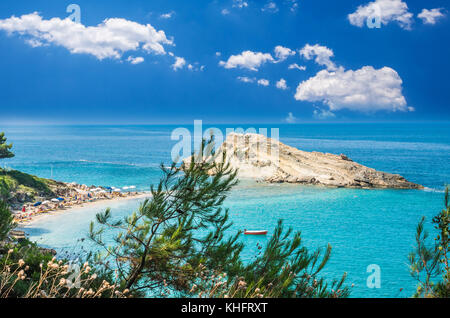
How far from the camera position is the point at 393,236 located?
99.4 ft

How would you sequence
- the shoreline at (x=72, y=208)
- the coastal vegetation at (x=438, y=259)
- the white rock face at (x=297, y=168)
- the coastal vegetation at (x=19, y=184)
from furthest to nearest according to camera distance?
the white rock face at (x=297, y=168)
the coastal vegetation at (x=19, y=184)
the shoreline at (x=72, y=208)
the coastal vegetation at (x=438, y=259)

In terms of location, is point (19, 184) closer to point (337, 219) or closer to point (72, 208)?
point (72, 208)

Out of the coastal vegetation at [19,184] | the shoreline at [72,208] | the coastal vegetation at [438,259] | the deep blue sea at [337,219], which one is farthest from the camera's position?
the coastal vegetation at [19,184]

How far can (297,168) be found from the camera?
5234 cm

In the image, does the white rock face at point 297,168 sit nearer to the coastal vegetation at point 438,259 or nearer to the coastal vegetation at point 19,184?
the coastal vegetation at point 19,184

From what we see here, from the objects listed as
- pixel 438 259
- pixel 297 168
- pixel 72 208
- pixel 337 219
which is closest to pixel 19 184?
pixel 72 208

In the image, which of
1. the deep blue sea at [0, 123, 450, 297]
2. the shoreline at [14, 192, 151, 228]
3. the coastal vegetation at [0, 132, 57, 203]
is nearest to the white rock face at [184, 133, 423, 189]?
the deep blue sea at [0, 123, 450, 297]

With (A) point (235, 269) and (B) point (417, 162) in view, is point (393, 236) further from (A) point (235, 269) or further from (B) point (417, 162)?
(B) point (417, 162)

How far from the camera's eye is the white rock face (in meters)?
48.8

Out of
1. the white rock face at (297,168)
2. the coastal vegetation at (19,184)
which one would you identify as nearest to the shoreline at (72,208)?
the coastal vegetation at (19,184)

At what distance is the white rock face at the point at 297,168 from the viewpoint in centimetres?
4875

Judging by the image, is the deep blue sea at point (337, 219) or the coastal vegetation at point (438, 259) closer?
the coastal vegetation at point (438, 259)

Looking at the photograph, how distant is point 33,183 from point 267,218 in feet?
83.2
